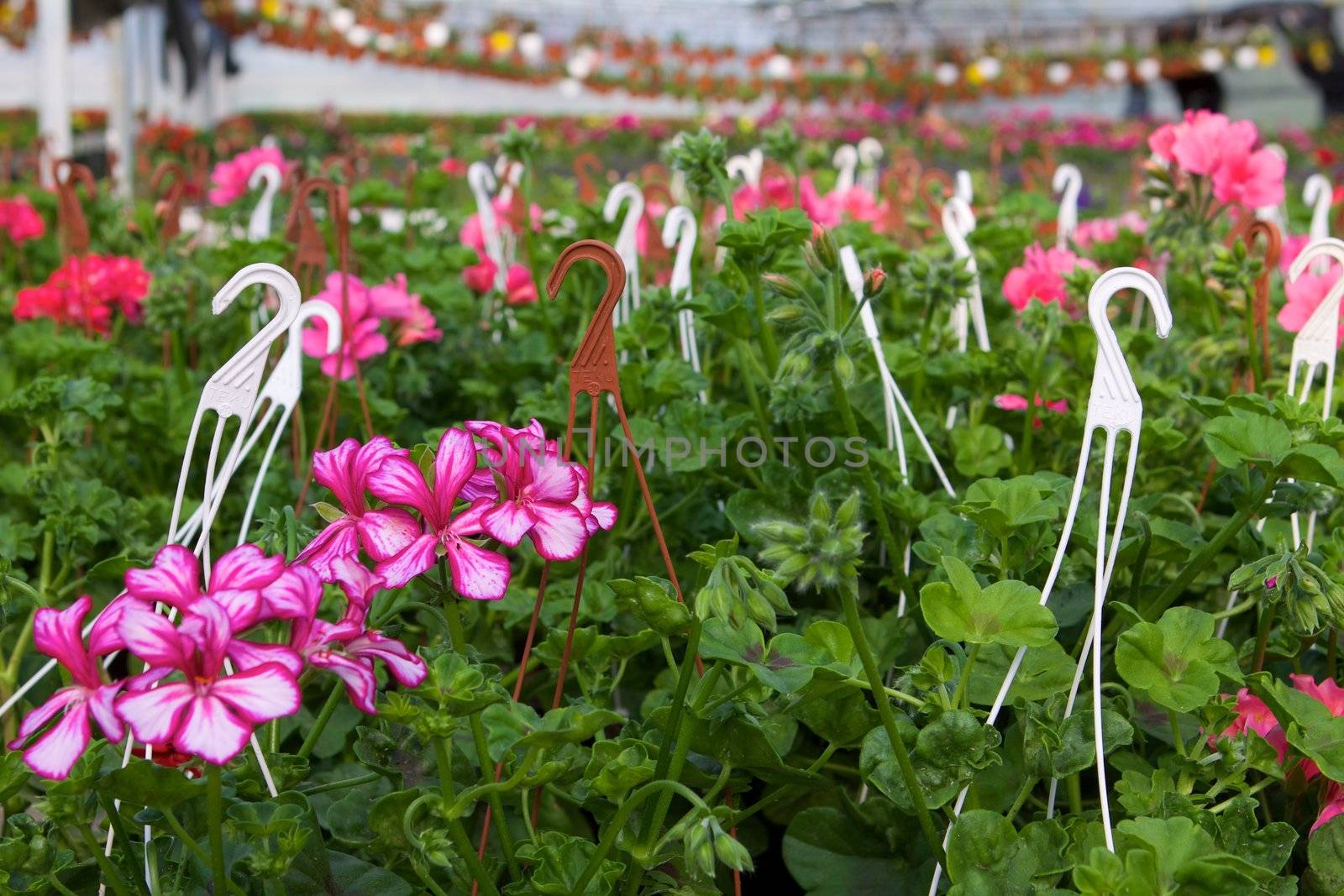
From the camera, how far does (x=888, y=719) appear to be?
0.72 meters

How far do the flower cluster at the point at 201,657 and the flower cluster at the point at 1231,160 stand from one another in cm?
114

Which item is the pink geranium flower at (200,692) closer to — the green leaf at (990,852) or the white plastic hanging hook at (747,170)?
the green leaf at (990,852)

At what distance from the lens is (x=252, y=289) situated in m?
1.41

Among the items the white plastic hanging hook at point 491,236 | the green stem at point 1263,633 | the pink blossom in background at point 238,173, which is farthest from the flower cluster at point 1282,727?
the pink blossom in background at point 238,173

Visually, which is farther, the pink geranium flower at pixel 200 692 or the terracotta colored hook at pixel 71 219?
the terracotta colored hook at pixel 71 219

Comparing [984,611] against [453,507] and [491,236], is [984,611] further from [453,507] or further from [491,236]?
[491,236]

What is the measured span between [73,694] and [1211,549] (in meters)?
0.71

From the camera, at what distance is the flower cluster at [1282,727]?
0.83m

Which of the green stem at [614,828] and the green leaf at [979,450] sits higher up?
the green leaf at [979,450]

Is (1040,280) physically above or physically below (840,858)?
above

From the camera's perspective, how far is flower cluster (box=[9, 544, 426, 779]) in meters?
0.57

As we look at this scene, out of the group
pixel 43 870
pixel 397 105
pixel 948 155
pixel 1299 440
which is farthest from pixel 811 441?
pixel 397 105

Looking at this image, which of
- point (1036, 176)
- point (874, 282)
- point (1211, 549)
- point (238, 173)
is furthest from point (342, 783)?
point (1036, 176)

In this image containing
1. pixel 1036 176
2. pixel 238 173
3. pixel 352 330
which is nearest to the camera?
pixel 352 330
